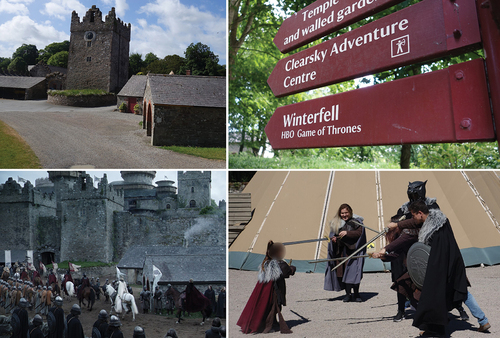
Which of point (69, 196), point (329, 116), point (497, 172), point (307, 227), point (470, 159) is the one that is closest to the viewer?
point (329, 116)

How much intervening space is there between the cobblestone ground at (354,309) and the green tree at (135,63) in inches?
1243

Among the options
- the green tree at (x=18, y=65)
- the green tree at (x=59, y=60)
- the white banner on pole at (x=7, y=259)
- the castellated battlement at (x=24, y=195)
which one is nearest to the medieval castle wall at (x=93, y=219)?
the castellated battlement at (x=24, y=195)

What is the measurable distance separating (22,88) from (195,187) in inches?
979

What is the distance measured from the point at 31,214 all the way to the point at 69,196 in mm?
1537

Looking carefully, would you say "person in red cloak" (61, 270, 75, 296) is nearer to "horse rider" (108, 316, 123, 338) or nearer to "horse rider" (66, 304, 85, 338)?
"horse rider" (66, 304, 85, 338)

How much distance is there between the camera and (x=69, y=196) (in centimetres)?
1081

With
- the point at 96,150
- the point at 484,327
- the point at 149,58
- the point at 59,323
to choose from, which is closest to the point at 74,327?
the point at 59,323

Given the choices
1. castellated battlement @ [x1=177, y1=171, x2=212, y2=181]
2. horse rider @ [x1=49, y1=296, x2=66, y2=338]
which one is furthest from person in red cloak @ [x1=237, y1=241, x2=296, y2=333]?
horse rider @ [x1=49, y1=296, x2=66, y2=338]

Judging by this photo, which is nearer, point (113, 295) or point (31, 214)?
point (113, 295)

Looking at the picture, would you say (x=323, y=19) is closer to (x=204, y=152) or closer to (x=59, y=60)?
(x=204, y=152)

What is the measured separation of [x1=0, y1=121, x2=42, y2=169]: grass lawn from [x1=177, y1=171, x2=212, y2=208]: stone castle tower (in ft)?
9.40

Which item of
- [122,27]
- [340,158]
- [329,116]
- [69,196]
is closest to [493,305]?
[329,116]

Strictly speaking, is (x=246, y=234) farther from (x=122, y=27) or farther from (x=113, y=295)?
(x=122, y=27)

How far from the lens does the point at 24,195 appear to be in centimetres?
1143
